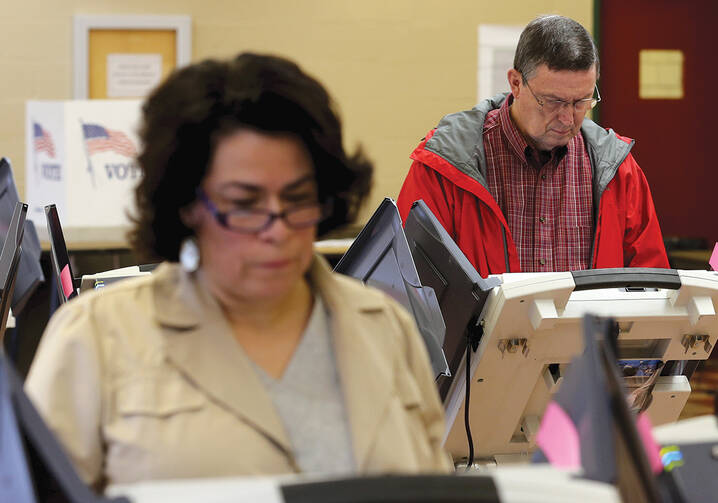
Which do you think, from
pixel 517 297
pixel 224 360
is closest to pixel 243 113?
pixel 224 360

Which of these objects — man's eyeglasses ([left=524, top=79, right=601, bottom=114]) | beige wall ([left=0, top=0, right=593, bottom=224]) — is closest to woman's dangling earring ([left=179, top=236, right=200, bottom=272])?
man's eyeglasses ([left=524, top=79, right=601, bottom=114])

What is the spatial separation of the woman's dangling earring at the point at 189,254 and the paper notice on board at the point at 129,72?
4476 mm

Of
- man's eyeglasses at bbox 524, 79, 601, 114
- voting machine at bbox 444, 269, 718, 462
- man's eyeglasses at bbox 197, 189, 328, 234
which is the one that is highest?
man's eyeglasses at bbox 524, 79, 601, 114

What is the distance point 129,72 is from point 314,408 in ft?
15.4

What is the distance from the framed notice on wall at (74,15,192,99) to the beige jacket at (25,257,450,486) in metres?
4.50

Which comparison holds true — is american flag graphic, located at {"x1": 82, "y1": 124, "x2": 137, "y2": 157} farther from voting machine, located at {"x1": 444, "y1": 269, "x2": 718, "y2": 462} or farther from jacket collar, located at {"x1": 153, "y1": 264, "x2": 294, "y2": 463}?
jacket collar, located at {"x1": 153, "y1": 264, "x2": 294, "y2": 463}

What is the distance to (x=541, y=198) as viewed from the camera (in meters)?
2.63

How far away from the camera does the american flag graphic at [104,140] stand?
4668 mm

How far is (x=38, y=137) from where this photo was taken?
490 cm

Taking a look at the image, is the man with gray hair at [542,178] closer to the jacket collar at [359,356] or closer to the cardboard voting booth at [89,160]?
the jacket collar at [359,356]

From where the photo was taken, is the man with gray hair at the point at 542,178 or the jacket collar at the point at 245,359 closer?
the jacket collar at the point at 245,359

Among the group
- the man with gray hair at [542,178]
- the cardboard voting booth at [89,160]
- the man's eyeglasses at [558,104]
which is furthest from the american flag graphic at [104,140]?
the man's eyeglasses at [558,104]

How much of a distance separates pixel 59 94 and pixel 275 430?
4.72 m

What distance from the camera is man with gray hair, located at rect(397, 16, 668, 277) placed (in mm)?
2543
